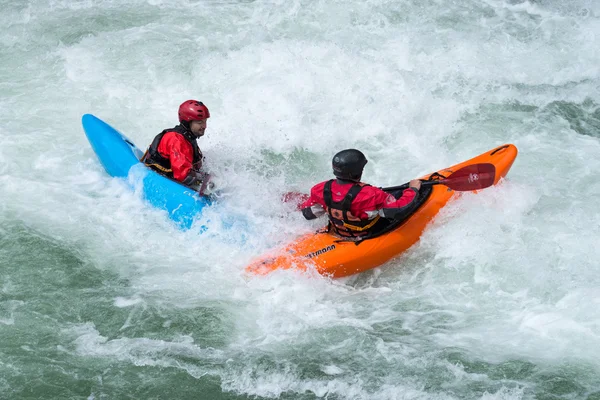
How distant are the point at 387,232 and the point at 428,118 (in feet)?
10.1

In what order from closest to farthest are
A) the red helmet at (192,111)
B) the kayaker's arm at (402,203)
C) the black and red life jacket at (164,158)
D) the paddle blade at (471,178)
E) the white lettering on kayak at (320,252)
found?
the kayaker's arm at (402,203)
the white lettering on kayak at (320,252)
the paddle blade at (471,178)
the red helmet at (192,111)
the black and red life jacket at (164,158)

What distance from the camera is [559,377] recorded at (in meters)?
5.32

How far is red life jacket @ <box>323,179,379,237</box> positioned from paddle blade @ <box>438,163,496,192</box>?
878 millimetres

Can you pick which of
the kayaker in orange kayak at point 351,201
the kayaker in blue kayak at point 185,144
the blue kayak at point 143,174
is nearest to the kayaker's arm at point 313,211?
the kayaker in orange kayak at point 351,201

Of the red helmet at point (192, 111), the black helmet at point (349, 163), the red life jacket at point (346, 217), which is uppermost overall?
the red helmet at point (192, 111)

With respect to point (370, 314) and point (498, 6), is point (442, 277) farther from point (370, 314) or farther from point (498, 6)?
point (498, 6)

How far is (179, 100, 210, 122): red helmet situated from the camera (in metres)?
6.79

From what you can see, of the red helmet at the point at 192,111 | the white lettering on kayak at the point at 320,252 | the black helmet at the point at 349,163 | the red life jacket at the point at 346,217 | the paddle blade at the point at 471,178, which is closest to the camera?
the black helmet at the point at 349,163

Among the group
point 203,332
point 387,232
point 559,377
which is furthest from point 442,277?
point 203,332

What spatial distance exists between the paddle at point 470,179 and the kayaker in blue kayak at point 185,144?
1808 millimetres

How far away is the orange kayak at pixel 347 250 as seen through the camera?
20.7 feet

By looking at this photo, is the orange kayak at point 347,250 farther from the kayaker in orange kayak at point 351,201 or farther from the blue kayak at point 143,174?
the blue kayak at point 143,174

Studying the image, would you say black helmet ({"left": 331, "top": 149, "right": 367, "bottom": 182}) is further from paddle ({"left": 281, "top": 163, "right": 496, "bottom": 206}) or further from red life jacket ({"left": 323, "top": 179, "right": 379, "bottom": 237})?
paddle ({"left": 281, "top": 163, "right": 496, "bottom": 206})

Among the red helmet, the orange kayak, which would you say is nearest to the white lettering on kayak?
the orange kayak
